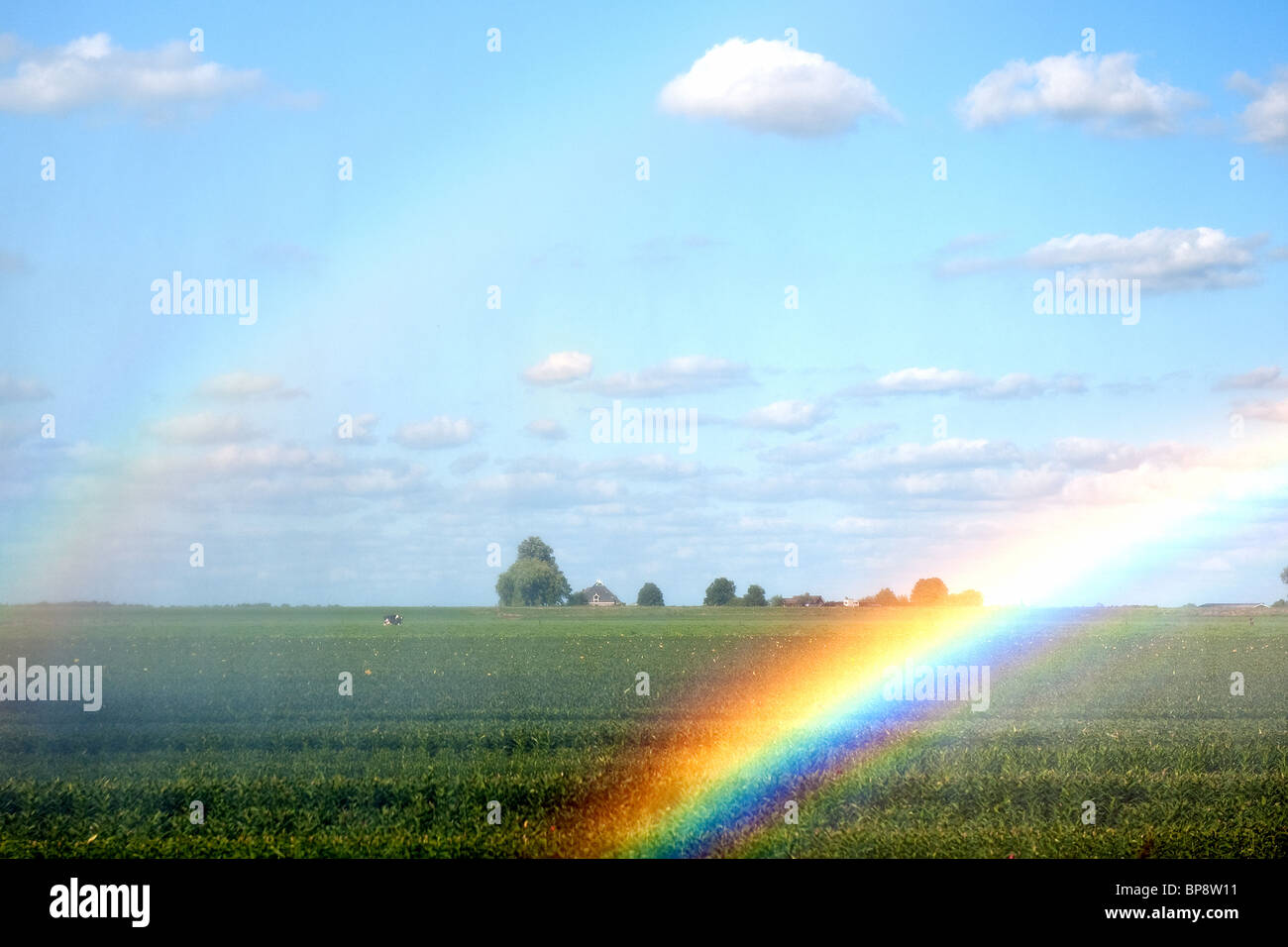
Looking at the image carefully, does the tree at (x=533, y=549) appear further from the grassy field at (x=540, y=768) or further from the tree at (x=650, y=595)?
the grassy field at (x=540, y=768)

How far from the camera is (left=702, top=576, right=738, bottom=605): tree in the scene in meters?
127

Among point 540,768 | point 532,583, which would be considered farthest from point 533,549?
point 540,768

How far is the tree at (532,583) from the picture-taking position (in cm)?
12544

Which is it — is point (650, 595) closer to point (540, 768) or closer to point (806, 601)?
point (806, 601)

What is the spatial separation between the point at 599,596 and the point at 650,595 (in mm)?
10450

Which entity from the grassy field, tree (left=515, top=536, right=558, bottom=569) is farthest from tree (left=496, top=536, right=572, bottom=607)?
the grassy field

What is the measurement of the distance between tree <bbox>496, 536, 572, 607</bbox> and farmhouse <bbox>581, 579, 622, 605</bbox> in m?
6.80

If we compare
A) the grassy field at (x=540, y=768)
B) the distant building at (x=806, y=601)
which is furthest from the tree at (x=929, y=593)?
the grassy field at (x=540, y=768)

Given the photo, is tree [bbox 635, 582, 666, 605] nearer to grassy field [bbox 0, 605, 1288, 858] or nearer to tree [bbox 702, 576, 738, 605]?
tree [bbox 702, 576, 738, 605]

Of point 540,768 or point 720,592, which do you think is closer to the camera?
point 540,768

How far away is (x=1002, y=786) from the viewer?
49.0ft

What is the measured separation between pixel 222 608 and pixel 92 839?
12918 cm

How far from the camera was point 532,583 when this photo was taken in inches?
4931
